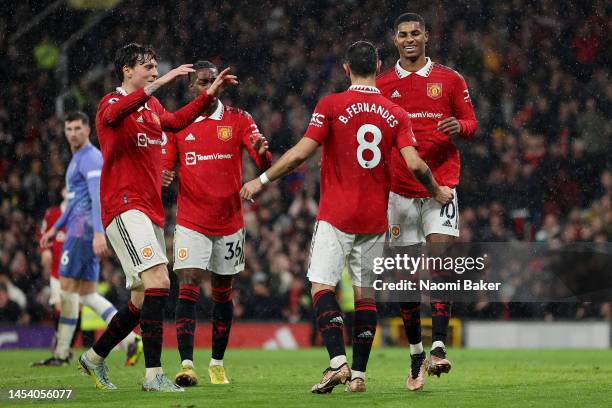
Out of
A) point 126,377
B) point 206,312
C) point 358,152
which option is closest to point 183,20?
point 206,312

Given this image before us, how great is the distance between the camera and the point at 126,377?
30.7 ft

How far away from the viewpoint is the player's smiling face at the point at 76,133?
1101 cm

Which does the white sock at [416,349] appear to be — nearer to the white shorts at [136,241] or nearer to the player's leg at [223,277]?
the player's leg at [223,277]

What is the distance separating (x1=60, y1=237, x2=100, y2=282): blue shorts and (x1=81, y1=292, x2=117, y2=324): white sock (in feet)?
0.75

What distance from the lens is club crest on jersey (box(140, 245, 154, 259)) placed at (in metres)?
7.52

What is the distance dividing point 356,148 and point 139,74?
1.64 m

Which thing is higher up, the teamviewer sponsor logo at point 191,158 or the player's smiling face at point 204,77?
the player's smiling face at point 204,77

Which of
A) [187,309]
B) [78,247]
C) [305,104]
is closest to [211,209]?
[187,309]

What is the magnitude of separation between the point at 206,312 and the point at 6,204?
406cm

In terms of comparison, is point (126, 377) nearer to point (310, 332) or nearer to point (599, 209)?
point (310, 332)

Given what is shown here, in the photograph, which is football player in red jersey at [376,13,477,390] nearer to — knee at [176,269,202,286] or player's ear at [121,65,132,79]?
knee at [176,269,202,286]

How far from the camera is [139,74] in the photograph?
7789 millimetres

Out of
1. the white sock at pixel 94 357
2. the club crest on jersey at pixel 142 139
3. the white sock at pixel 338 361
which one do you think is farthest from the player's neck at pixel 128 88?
the white sock at pixel 338 361

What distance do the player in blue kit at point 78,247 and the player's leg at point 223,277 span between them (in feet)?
7.29
